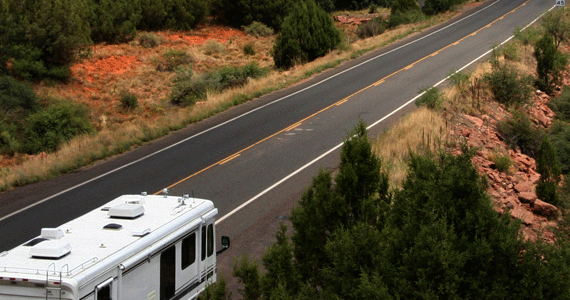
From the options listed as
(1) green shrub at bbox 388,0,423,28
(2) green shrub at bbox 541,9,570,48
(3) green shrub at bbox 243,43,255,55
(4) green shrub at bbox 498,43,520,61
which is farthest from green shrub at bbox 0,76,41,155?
(1) green shrub at bbox 388,0,423,28

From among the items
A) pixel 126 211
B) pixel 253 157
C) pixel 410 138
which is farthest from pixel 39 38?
pixel 126 211

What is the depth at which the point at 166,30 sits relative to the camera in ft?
171

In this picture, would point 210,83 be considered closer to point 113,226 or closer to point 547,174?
point 547,174

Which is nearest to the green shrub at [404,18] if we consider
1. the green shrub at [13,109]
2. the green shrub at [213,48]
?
the green shrub at [213,48]

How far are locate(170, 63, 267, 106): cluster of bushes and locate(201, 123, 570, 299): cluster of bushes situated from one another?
2470cm

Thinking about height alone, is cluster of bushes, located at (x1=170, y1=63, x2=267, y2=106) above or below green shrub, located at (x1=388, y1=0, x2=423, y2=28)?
below

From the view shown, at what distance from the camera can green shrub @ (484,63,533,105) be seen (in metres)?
20.9

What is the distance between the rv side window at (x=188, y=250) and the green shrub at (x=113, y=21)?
4089 cm

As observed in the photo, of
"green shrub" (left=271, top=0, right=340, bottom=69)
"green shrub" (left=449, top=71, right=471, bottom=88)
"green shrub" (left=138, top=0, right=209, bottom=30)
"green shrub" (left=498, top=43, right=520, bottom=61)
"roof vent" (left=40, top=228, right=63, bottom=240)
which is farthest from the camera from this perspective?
"green shrub" (left=138, top=0, right=209, bottom=30)

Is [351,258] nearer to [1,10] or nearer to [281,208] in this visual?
[281,208]

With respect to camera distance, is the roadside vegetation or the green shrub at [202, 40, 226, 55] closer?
the roadside vegetation

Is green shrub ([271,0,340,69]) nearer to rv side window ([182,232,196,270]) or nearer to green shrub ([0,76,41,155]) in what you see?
green shrub ([0,76,41,155])

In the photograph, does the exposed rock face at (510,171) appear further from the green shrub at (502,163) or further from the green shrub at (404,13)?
the green shrub at (404,13)

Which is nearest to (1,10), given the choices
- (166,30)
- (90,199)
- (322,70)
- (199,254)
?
(166,30)
